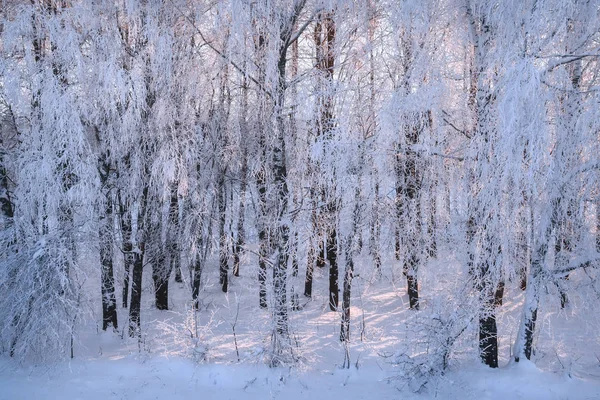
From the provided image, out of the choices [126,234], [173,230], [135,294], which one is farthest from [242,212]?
[135,294]

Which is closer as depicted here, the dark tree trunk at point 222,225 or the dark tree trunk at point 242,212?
the dark tree trunk at point 242,212

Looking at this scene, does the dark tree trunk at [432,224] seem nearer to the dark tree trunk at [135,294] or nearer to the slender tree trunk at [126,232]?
the dark tree trunk at [135,294]

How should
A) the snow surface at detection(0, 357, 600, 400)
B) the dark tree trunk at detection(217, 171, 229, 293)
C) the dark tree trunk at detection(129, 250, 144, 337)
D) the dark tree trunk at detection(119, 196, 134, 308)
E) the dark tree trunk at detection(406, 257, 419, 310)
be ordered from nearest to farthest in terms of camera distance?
the snow surface at detection(0, 357, 600, 400) < the dark tree trunk at detection(129, 250, 144, 337) < the dark tree trunk at detection(119, 196, 134, 308) < the dark tree trunk at detection(406, 257, 419, 310) < the dark tree trunk at detection(217, 171, 229, 293)

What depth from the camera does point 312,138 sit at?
10.2 metres

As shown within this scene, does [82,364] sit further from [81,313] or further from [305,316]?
[305,316]

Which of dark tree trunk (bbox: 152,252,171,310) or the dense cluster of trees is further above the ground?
the dense cluster of trees

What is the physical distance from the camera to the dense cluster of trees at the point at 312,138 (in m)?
6.95

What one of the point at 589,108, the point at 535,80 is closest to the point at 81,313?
the point at 535,80

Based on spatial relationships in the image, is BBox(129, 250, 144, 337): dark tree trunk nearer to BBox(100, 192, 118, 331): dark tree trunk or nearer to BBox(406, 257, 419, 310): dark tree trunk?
BBox(100, 192, 118, 331): dark tree trunk

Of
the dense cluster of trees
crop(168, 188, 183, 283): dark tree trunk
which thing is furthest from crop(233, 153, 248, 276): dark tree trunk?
crop(168, 188, 183, 283): dark tree trunk

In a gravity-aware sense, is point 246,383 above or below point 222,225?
below

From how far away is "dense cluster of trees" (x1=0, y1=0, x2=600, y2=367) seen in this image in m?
6.95

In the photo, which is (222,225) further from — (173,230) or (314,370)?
(314,370)

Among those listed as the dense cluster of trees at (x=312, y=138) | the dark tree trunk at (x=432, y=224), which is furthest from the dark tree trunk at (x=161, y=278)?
the dark tree trunk at (x=432, y=224)
